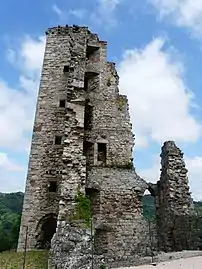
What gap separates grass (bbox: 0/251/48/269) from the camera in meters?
14.1

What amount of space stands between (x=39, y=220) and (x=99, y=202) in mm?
4217

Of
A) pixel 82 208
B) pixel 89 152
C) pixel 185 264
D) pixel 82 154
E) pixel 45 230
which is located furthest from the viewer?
pixel 45 230

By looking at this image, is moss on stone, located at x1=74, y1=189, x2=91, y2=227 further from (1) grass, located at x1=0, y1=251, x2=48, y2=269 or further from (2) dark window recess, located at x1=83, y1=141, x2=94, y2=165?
(2) dark window recess, located at x1=83, y1=141, x2=94, y2=165

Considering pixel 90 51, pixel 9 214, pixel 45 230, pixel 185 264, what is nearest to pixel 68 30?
pixel 90 51

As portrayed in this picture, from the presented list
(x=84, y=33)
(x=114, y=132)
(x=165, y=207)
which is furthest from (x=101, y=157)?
(x=84, y=33)

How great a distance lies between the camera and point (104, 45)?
2259 centimetres

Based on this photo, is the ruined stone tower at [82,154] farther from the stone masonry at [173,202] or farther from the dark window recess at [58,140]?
the stone masonry at [173,202]

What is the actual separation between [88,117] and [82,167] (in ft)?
14.1

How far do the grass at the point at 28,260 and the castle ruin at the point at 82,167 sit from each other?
1.18m

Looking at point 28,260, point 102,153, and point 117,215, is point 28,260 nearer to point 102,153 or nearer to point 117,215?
point 117,215

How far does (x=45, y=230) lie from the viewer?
19.4 metres

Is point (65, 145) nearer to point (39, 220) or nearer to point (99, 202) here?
point (99, 202)

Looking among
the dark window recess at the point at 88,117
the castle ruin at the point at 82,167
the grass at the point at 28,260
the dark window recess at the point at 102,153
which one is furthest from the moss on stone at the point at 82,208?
the dark window recess at the point at 88,117

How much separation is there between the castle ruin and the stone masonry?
114 millimetres
